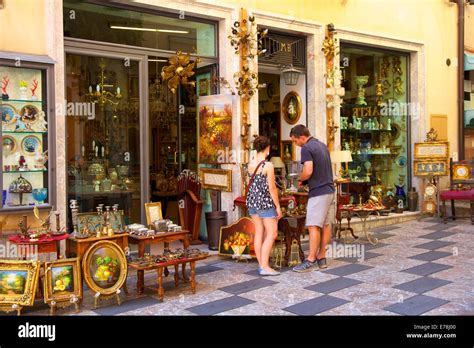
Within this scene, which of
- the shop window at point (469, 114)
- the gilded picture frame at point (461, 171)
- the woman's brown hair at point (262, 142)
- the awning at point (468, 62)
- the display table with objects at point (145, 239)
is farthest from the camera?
the shop window at point (469, 114)

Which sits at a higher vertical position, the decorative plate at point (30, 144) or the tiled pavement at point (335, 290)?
Result: the decorative plate at point (30, 144)

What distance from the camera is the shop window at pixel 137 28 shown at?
7.34 m

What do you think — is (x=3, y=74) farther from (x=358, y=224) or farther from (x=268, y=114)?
(x=358, y=224)

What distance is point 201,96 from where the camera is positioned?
8922 millimetres

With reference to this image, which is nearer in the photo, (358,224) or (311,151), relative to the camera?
(311,151)

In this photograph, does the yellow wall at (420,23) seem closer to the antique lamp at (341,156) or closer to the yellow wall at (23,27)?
the antique lamp at (341,156)

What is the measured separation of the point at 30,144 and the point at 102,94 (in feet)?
5.48

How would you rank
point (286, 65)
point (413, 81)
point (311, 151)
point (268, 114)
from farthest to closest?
point (413, 81), point (268, 114), point (286, 65), point (311, 151)

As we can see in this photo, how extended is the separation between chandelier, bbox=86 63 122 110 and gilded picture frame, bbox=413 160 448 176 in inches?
268

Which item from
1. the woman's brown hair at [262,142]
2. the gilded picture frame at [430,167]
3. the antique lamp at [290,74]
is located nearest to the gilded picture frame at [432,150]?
the gilded picture frame at [430,167]

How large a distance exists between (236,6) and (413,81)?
5.18 meters

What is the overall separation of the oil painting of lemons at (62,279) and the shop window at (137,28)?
3.43m

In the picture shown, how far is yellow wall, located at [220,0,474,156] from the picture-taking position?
983 cm
